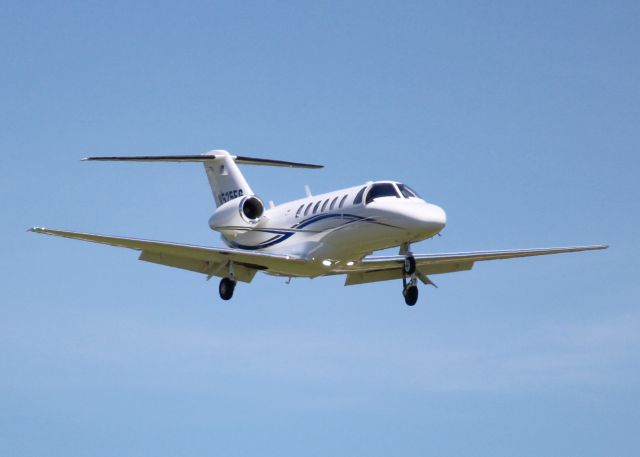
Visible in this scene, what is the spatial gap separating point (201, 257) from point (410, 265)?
526 cm

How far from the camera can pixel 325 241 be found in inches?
1037

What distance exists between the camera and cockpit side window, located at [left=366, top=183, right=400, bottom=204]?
83.0ft

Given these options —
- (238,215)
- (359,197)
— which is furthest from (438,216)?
(238,215)

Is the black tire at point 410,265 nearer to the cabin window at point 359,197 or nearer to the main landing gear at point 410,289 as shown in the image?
the main landing gear at point 410,289

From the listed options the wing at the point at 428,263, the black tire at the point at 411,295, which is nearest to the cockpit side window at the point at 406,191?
the wing at the point at 428,263

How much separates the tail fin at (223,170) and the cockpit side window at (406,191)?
695 centimetres

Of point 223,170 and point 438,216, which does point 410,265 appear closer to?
point 438,216

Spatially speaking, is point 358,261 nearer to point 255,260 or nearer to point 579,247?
point 255,260

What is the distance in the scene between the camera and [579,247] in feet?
91.9

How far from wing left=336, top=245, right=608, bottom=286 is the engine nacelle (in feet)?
9.91

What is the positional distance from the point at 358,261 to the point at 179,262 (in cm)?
450

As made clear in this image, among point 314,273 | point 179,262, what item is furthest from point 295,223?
point 179,262

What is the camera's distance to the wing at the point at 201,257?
25766mm

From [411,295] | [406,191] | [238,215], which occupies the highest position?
[238,215]
